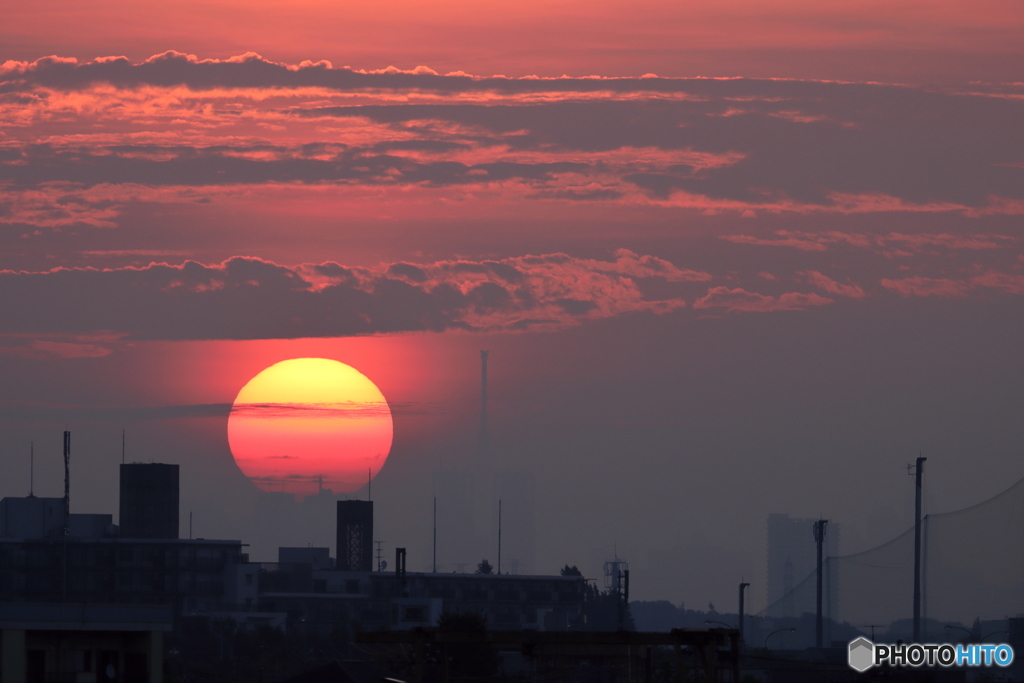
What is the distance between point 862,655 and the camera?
76.1 meters

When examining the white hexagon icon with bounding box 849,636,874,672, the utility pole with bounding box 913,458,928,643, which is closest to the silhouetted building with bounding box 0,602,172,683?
the white hexagon icon with bounding box 849,636,874,672

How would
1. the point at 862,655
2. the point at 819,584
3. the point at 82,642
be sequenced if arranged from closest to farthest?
the point at 82,642 → the point at 862,655 → the point at 819,584

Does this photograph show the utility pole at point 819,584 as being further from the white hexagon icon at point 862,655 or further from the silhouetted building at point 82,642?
the silhouetted building at point 82,642

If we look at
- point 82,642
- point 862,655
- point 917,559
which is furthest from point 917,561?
point 82,642

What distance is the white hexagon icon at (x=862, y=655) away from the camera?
75250 millimetres

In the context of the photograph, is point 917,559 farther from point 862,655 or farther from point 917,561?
point 862,655

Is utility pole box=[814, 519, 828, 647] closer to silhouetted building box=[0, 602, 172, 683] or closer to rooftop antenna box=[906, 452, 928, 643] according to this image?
rooftop antenna box=[906, 452, 928, 643]

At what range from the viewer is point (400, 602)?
187 m

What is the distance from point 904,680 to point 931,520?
69364 mm

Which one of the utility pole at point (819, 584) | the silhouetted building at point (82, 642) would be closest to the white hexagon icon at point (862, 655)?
the silhouetted building at point (82, 642)

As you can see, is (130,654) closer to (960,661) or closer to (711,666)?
(711,666)

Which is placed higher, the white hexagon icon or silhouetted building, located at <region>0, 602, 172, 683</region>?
silhouetted building, located at <region>0, 602, 172, 683</region>

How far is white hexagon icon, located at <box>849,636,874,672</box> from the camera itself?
75.2m

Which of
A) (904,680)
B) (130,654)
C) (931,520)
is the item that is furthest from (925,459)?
(130,654)
